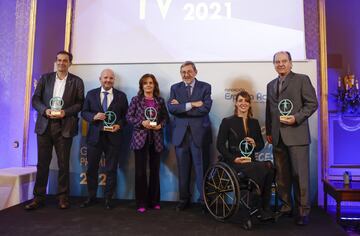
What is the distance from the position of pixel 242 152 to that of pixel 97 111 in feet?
5.01

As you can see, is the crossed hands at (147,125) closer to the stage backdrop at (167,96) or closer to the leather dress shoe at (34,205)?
the stage backdrop at (167,96)

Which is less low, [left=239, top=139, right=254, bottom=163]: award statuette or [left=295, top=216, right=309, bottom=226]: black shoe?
[left=239, top=139, right=254, bottom=163]: award statuette

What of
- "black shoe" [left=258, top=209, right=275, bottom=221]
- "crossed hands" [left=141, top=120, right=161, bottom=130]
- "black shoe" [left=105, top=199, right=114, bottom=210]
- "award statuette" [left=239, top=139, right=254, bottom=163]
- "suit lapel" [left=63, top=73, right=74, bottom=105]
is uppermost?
"suit lapel" [left=63, top=73, right=74, bottom=105]

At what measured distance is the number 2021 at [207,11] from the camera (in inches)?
145

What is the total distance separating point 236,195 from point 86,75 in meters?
2.40

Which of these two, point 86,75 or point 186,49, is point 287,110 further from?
point 86,75

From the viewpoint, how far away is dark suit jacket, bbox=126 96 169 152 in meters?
3.02

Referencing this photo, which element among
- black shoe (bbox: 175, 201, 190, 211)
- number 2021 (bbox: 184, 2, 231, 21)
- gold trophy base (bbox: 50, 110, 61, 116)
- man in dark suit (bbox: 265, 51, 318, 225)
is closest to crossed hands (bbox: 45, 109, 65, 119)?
gold trophy base (bbox: 50, 110, 61, 116)

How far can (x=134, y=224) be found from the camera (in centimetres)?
260

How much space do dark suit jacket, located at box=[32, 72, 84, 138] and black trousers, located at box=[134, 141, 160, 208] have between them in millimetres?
724

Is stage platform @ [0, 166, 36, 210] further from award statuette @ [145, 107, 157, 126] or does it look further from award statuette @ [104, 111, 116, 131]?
award statuette @ [145, 107, 157, 126]

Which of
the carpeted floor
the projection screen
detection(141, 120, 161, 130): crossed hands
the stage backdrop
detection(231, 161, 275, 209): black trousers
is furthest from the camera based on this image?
the projection screen

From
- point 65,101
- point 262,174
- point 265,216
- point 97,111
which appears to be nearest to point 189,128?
point 262,174

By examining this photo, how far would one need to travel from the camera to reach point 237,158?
2.66 metres
